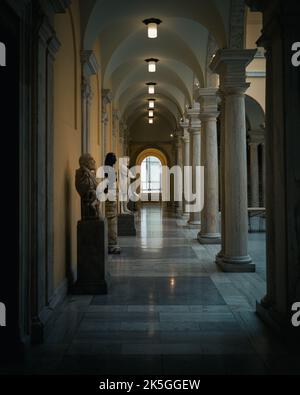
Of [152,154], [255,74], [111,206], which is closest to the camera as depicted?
[111,206]

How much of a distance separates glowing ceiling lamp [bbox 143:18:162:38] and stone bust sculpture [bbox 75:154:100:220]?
537 cm

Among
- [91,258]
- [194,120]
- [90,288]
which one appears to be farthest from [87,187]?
[194,120]

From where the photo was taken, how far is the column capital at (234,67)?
9.63 m

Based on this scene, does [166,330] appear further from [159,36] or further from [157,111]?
[157,111]

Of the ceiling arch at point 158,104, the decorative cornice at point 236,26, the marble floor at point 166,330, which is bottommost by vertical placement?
the marble floor at point 166,330

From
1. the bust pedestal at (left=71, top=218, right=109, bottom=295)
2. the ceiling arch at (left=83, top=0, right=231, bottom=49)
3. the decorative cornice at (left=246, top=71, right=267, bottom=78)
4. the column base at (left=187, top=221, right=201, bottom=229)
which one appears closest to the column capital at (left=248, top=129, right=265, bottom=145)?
the decorative cornice at (left=246, top=71, right=267, bottom=78)

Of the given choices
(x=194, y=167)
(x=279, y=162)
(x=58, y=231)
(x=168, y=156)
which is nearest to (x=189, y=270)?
(x=58, y=231)

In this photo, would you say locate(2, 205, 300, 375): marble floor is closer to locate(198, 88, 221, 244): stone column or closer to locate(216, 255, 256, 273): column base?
locate(216, 255, 256, 273): column base

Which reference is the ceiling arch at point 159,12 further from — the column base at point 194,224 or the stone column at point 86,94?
the column base at point 194,224

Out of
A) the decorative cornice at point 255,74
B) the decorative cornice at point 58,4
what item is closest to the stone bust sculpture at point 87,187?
the decorative cornice at point 58,4

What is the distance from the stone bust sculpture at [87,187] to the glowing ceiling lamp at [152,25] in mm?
5369

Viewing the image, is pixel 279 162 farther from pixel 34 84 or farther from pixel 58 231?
pixel 58 231

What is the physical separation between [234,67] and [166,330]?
6107 millimetres

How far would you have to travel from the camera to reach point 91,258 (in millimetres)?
7941
